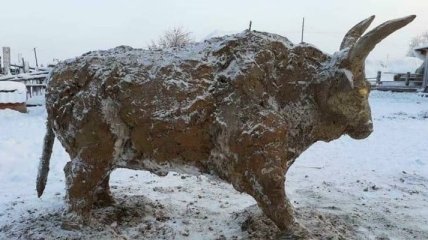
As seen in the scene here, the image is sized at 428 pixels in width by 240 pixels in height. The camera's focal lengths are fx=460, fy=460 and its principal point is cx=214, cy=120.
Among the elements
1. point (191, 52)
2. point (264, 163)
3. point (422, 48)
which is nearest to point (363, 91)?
point (264, 163)

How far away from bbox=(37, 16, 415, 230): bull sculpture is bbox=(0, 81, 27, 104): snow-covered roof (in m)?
10.6

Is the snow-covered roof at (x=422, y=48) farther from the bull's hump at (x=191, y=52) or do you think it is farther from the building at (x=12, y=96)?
the bull's hump at (x=191, y=52)

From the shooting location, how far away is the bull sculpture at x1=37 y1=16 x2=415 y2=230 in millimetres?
3577

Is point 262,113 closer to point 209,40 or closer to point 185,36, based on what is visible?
point 209,40

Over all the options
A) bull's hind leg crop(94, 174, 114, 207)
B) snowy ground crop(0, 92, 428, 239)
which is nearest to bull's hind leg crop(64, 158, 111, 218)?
snowy ground crop(0, 92, 428, 239)

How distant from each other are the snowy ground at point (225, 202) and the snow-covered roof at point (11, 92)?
5.46m

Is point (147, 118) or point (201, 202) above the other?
point (147, 118)

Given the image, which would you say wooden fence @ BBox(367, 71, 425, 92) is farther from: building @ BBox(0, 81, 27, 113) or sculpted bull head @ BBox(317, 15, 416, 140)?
sculpted bull head @ BBox(317, 15, 416, 140)

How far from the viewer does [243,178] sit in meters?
3.61

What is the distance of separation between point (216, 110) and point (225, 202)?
1.77 metres

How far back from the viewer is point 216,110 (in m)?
3.67

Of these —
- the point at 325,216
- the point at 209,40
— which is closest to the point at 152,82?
the point at 209,40

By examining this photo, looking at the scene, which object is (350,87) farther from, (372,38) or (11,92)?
(11,92)

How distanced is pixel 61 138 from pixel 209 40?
5.14ft
